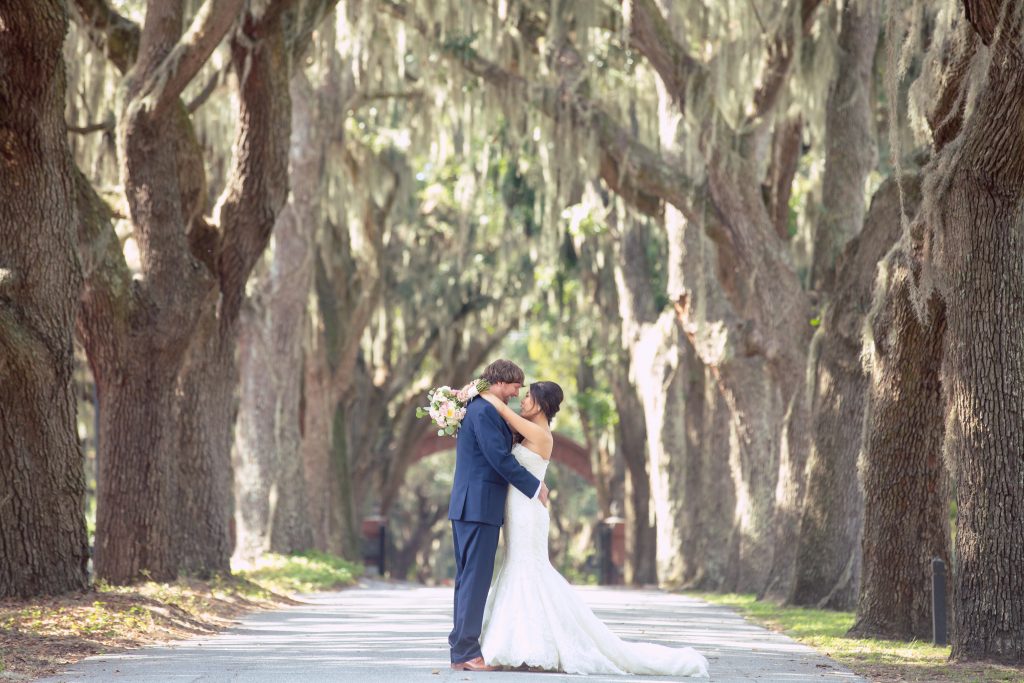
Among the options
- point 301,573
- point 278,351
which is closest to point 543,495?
point 301,573

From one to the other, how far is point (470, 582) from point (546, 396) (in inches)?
44.5

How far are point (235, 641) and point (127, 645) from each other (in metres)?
0.88

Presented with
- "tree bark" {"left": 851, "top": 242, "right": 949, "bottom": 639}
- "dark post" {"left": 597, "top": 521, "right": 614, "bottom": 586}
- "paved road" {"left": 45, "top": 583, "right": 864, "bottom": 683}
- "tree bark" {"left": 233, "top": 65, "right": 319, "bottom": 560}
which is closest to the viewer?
"paved road" {"left": 45, "top": 583, "right": 864, "bottom": 683}

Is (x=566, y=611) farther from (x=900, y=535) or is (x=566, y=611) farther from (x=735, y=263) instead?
(x=735, y=263)

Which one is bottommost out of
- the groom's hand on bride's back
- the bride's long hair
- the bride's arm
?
the groom's hand on bride's back

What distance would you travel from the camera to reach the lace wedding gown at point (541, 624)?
8.12 meters

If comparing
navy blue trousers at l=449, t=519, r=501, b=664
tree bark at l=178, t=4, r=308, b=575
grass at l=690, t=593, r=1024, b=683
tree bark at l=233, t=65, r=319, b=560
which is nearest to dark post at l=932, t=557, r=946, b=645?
grass at l=690, t=593, r=1024, b=683

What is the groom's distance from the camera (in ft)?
27.0

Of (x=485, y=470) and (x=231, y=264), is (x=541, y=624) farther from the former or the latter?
(x=231, y=264)

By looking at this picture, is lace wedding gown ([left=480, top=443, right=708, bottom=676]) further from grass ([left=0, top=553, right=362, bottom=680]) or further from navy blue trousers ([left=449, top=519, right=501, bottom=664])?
grass ([left=0, top=553, right=362, bottom=680])

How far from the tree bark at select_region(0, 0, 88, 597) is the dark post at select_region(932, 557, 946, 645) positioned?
19.8ft

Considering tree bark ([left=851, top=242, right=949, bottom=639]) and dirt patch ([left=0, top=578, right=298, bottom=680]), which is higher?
tree bark ([left=851, top=242, right=949, bottom=639])

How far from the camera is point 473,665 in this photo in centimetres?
816

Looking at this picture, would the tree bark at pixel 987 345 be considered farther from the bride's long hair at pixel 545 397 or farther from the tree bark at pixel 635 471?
the tree bark at pixel 635 471
